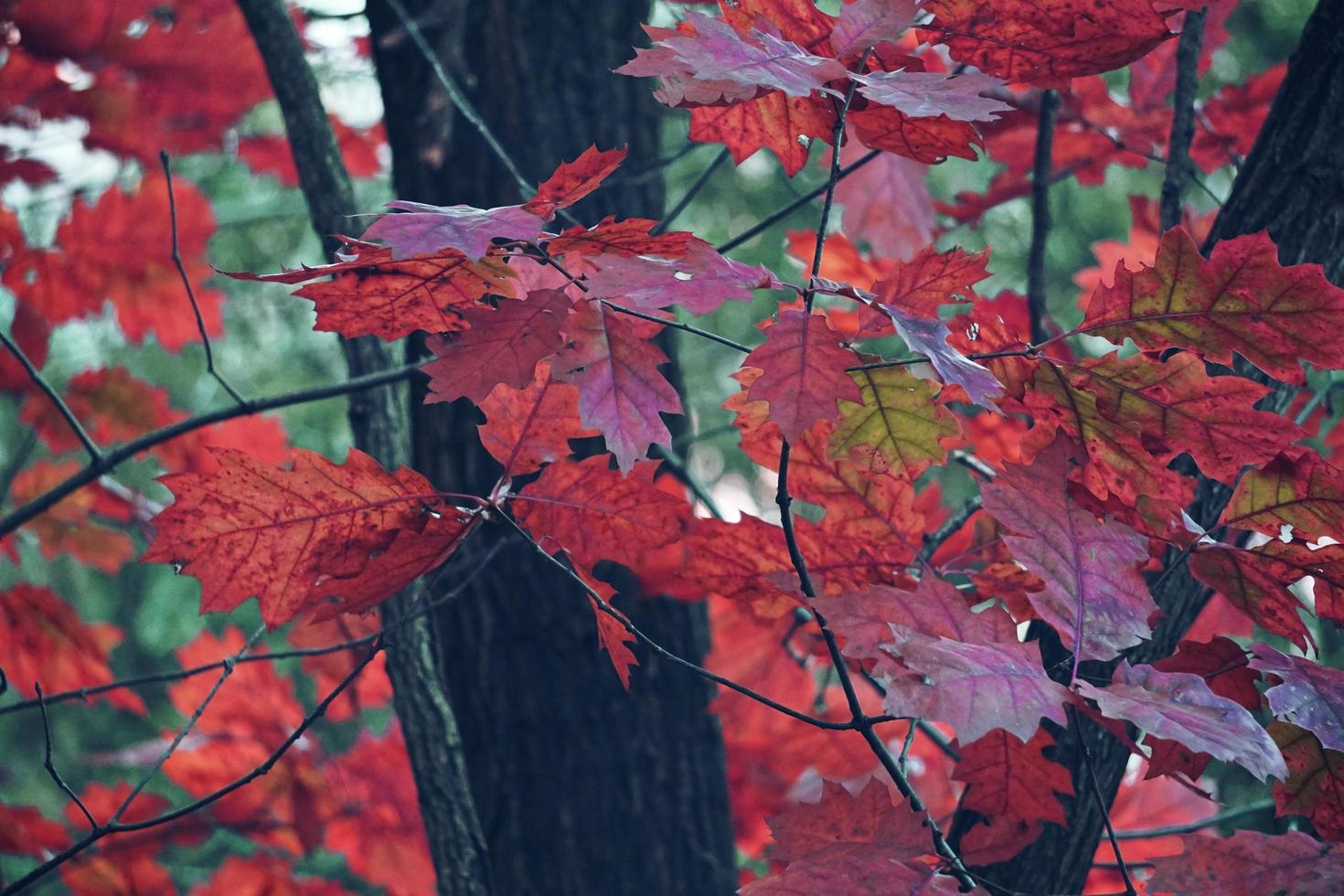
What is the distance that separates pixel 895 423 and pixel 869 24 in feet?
1.19

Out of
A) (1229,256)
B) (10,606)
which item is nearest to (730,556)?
(1229,256)

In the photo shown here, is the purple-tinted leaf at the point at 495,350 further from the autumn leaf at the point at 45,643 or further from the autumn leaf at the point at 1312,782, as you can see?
the autumn leaf at the point at 45,643

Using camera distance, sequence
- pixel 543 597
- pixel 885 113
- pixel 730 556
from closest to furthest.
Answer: pixel 885 113
pixel 730 556
pixel 543 597

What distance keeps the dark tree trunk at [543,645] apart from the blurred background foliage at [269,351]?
439 centimetres

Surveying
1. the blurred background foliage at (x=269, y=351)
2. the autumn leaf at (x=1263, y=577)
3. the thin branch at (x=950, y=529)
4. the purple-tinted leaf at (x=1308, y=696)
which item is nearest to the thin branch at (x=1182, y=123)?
the thin branch at (x=950, y=529)

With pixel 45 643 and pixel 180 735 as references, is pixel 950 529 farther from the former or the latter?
pixel 45 643

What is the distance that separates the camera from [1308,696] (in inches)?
36.1

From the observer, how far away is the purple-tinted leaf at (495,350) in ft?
2.98

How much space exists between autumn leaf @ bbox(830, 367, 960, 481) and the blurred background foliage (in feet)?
17.2

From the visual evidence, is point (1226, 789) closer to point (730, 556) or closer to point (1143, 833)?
point (1143, 833)

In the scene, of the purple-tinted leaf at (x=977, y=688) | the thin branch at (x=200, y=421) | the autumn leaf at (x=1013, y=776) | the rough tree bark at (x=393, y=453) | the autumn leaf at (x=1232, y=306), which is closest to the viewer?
the purple-tinted leaf at (x=977, y=688)

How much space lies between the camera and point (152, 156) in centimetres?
253

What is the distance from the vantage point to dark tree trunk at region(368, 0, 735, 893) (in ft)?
5.59

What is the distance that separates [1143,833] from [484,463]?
1.10 meters
